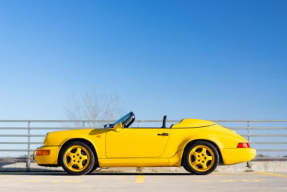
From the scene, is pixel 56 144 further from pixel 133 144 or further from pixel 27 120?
pixel 27 120

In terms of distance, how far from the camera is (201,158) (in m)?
8.69

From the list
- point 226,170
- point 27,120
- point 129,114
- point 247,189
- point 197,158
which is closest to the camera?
point 247,189

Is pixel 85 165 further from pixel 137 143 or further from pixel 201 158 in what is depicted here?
pixel 201 158

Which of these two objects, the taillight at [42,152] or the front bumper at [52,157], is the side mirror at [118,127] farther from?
the taillight at [42,152]

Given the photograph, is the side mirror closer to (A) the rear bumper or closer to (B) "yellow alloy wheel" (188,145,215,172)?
(B) "yellow alloy wheel" (188,145,215,172)

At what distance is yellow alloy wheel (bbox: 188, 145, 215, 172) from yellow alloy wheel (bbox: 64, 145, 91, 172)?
219 cm

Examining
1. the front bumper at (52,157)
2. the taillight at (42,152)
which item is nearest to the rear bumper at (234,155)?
the front bumper at (52,157)

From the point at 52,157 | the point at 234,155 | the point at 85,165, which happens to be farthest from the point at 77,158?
the point at 234,155

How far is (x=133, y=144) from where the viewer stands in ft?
28.8

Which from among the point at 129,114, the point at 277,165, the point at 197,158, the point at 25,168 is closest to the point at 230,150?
the point at 197,158

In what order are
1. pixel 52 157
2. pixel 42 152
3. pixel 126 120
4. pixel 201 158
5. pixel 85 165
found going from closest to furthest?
pixel 201 158 → pixel 85 165 → pixel 52 157 → pixel 42 152 → pixel 126 120

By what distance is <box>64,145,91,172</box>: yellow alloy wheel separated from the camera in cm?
881

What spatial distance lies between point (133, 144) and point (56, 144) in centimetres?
170

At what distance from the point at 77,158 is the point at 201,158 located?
264cm
